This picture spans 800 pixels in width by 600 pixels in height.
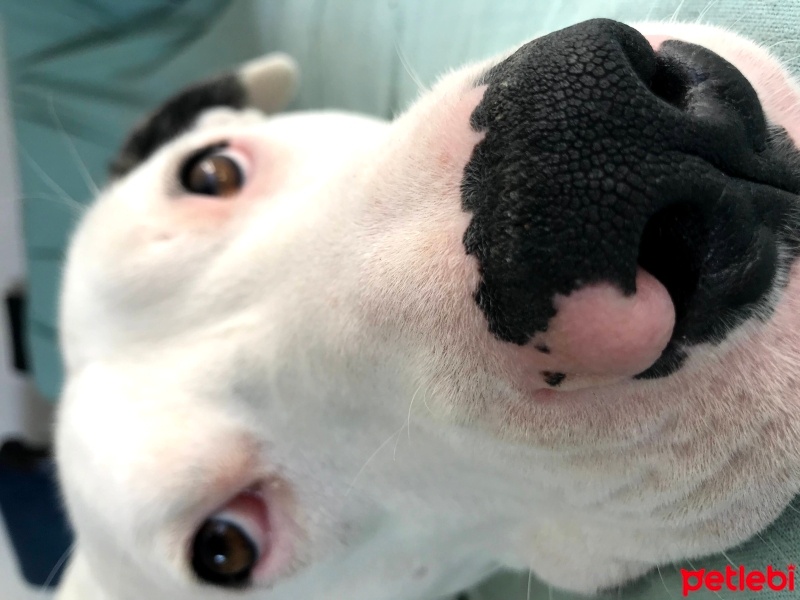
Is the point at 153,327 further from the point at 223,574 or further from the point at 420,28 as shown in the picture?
the point at 420,28

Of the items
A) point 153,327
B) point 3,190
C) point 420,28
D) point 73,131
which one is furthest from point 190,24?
point 153,327

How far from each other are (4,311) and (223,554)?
8.10ft

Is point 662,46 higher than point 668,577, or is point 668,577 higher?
point 662,46

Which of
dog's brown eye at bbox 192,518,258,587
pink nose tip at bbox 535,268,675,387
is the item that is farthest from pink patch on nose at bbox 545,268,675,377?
dog's brown eye at bbox 192,518,258,587

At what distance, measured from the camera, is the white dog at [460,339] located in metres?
0.53

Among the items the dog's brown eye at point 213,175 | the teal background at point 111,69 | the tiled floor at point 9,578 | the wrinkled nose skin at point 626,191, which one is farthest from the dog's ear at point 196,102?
the tiled floor at point 9,578

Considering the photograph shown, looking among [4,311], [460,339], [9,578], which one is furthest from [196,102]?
[9,578]

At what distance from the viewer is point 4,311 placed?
9.63 ft

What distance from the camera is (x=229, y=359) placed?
3.08 ft

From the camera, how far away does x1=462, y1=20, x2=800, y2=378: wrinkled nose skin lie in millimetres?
511

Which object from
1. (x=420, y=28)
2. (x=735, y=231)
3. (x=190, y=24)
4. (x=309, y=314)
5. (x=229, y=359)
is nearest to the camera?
(x=735, y=231)

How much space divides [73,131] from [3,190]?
21.5 inches

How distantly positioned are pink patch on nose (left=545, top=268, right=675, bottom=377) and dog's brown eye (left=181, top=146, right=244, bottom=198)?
750 mm

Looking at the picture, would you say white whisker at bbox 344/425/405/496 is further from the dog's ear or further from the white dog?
the dog's ear
